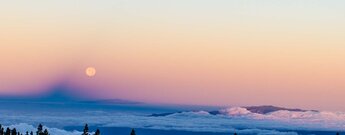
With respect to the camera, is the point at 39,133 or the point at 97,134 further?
the point at 39,133

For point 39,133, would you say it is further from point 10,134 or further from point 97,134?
point 97,134

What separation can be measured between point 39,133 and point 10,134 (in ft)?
38.7

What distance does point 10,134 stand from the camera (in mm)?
175375

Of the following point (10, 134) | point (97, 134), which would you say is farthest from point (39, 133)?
point (97, 134)

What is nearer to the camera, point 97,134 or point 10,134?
point 97,134

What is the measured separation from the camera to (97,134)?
134250mm

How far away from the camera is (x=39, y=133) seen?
549 ft

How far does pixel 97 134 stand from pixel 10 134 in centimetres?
4844
